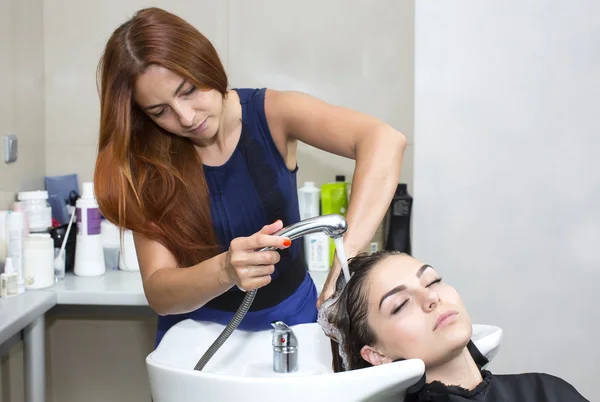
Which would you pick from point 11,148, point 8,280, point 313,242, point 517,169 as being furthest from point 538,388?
point 11,148

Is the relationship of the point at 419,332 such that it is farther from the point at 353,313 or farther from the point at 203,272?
the point at 203,272

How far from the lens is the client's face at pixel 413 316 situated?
1.14 metres

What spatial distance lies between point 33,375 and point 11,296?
26 cm

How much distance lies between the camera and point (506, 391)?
3.91 ft

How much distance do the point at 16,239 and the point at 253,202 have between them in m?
0.85

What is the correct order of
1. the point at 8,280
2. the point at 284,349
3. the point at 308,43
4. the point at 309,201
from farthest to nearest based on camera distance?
the point at 308,43 → the point at 309,201 → the point at 8,280 → the point at 284,349

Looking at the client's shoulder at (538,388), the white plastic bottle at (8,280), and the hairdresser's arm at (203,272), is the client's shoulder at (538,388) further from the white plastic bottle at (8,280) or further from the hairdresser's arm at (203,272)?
the white plastic bottle at (8,280)

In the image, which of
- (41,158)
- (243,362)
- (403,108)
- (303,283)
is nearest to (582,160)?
(403,108)

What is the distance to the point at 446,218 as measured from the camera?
188 cm

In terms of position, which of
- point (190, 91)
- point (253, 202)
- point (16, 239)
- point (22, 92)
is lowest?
point (16, 239)

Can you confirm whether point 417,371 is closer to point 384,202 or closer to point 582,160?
point 384,202

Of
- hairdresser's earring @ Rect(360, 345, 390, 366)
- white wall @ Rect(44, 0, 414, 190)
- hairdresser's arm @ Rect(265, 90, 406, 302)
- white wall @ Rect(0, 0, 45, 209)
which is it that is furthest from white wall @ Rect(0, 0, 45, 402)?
hairdresser's earring @ Rect(360, 345, 390, 366)

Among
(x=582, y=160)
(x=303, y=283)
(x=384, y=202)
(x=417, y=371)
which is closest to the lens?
(x=417, y=371)

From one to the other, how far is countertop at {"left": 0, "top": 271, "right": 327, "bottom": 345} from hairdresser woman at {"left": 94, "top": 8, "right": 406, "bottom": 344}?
44cm
